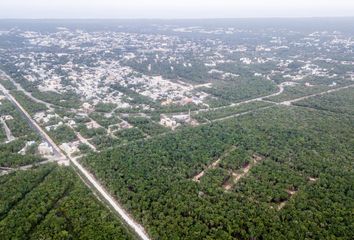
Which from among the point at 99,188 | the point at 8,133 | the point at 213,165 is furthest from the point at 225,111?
the point at 8,133

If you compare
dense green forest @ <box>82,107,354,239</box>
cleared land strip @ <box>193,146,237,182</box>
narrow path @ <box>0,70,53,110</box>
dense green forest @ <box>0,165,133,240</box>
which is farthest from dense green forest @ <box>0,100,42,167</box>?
cleared land strip @ <box>193,146,237,182</box>

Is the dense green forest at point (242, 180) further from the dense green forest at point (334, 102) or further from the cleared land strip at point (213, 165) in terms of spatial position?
the dense green forest at point (334, 102)

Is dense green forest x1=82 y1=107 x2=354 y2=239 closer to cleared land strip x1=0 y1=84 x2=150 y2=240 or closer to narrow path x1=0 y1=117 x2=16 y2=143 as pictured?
cleared land strip x1=0 y1=84 x2=150 y2=240

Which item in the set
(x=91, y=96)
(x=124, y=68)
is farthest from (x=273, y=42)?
(x=91, y=96)

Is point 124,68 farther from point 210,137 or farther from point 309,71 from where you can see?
point 210,137

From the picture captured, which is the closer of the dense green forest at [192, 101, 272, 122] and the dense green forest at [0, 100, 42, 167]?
the dense green forest at [0, 100, 42, 167]

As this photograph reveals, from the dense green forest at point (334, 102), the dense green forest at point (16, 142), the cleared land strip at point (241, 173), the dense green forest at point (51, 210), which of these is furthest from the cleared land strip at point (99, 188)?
the dense green forest at point (334, 102)

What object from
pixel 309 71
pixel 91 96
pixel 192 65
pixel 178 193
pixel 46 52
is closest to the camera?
pixel 178 193
